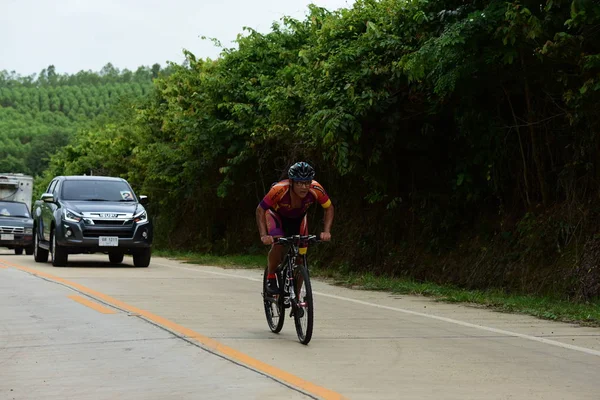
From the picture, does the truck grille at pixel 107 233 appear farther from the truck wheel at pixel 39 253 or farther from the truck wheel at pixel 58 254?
the truck wheel at pixel 39 253

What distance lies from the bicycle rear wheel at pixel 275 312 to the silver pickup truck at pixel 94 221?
10.7 meters

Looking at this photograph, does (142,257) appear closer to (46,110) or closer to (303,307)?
(303,307)

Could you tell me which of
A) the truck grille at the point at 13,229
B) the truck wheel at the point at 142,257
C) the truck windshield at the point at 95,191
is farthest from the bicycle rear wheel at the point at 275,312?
the truck grille at the point at 13,229

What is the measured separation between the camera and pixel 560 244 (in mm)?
15586

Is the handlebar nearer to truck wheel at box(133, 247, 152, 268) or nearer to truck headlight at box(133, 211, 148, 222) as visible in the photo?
truck headlight at box(133, 211, 148, 222)

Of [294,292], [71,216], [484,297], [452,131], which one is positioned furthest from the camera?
[71,216]

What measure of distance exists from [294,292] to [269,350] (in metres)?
0.99

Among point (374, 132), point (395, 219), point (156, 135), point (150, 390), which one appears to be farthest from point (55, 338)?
point (156, 135)

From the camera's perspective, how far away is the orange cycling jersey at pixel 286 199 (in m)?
10.5

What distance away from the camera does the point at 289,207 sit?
415 inches

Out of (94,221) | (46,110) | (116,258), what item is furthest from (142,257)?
(46,110)

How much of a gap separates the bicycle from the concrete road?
0.57ft

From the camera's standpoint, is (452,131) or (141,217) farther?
(141,217)

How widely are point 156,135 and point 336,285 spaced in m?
18.4
